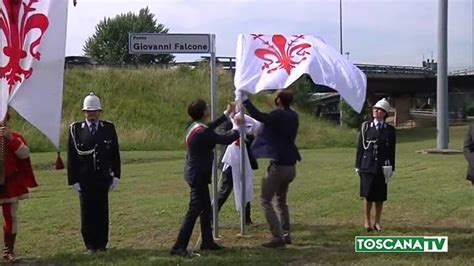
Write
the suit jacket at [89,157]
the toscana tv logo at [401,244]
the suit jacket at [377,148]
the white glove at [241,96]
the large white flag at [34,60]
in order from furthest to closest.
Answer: the suit jacket at [377,148] → the white glove at [241,96] → the suit jacket at [89,157] → the toscana tv logo at [401,244] → the large white flag at [34,60]

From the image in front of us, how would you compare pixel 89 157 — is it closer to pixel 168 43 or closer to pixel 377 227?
pixel 168 43

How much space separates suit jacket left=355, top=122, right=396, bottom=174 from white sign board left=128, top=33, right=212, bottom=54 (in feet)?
8.22

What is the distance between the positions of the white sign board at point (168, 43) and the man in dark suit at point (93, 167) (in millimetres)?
1094

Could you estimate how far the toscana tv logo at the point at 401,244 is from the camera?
28.0 ft

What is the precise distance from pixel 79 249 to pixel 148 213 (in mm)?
2888

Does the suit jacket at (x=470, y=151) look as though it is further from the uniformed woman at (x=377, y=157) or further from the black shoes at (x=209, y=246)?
the black shoes at (x=209, y=246)

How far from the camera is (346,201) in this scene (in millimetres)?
13016

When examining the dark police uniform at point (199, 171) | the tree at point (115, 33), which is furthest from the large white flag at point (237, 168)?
the tree at point (115, 33)

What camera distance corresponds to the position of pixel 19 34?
7.77 m

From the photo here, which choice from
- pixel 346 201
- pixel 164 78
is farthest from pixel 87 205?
pixel 164 78

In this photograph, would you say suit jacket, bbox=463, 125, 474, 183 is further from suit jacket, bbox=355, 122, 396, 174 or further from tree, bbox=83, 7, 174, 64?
tree, bbox=83, 7, 174, 64

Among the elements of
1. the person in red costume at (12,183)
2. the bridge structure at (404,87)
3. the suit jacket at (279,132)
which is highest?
the bridge structure at (404,87)

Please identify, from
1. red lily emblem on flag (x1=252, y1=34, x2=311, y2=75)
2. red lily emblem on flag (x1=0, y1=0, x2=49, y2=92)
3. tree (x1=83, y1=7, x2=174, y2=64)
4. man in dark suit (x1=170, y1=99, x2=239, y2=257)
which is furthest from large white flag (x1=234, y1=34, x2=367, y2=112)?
tree (x1=83, y1=7, x2=174, y2=64)

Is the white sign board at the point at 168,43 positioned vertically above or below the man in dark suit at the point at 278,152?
above
